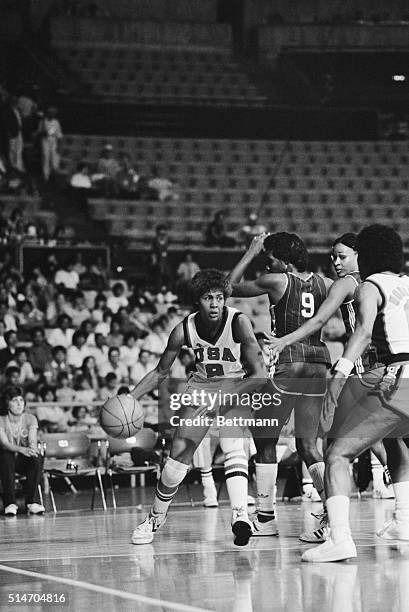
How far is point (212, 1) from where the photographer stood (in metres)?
31.0

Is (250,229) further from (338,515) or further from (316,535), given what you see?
(338,515)

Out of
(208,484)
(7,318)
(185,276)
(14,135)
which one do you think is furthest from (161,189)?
(208,484)

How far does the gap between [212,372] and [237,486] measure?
0.82m

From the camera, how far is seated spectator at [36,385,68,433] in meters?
15.4

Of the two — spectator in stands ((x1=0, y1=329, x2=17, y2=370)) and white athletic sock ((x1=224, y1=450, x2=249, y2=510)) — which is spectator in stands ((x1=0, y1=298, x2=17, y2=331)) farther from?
white athletic sock ((x1=224, y1=450, x2=249, y2=510))

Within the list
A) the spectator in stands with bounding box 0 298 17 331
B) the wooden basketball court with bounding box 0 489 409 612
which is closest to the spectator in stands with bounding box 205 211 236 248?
the spectator in stands with bounding box 0 298 17 331

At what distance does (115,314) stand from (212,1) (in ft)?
47.0

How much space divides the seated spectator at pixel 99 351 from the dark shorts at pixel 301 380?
9167 millimetres

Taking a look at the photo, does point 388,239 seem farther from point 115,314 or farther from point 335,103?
point 335,103

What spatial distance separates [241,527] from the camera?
26.1 feet

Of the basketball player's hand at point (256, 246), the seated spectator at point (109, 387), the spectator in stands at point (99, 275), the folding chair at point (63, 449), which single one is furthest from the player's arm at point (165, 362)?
the spectator in stands at point (99, 275)

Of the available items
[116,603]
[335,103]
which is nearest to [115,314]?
[335,103]

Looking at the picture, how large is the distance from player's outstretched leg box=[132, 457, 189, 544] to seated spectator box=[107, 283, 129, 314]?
1151cm

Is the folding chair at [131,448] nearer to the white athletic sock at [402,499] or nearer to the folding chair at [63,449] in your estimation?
the folding chair at [63,449]
